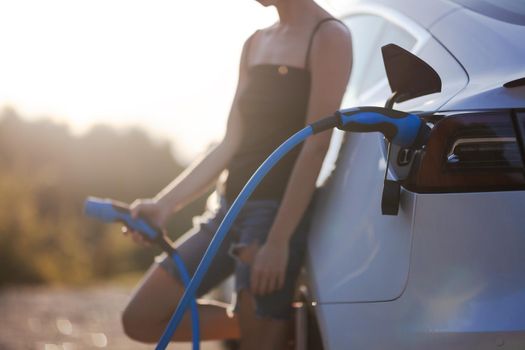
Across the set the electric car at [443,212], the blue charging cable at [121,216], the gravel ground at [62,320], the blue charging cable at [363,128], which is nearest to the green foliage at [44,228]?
the gravel ground at [62,320]

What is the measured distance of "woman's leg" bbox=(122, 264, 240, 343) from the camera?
3131 millimetres

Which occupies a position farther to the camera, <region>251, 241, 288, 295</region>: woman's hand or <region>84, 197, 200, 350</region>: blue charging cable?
<region>84, 197, 200, 350</region>: blue charging cable

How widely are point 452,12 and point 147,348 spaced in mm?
4058

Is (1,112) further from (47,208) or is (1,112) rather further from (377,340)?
(377,340)

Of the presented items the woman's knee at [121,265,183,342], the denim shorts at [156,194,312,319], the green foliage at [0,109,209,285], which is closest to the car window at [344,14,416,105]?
the denim shorts at [156,194,312,319]

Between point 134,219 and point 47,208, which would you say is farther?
point 47,208

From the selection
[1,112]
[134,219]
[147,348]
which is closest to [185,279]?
[134,219]

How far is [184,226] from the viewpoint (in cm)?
3069

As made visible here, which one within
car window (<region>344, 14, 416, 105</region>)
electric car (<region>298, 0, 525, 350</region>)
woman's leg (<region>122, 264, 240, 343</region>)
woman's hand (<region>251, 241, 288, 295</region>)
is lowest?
woman's leg (<region>122, 264, 240, 343</region>)

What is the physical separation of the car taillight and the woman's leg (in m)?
1.39

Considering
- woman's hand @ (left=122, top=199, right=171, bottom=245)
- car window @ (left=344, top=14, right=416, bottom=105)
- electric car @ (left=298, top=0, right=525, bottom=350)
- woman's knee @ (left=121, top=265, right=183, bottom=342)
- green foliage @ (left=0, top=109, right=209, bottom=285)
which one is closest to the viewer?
electric car @ (left=298, top=0, right=525, bottom=350)

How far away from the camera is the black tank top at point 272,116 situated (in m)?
2.79

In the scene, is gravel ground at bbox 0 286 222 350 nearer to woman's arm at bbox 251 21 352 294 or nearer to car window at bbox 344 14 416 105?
car window at bbox 344 14 416 105

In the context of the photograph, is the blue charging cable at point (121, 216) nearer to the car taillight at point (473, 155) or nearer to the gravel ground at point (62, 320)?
the car taillight at point (473, 155)
